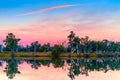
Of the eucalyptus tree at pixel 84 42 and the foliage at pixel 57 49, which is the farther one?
the eucalyptus tree at pixel 84 42

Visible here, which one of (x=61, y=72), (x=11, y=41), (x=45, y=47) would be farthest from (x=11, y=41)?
(x=61, y=72)

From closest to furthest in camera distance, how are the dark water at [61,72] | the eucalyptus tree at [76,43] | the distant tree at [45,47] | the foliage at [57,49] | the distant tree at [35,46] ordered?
1. the dark water at [61,72]
2. the foliage at [57,49]
3. the eucalyptus tree at [76,43]
4. the distant tree at [45,47]
5. the distant tree at [35,46]

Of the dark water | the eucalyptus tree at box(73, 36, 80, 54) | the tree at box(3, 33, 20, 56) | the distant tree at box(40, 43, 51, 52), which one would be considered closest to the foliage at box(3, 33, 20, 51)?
the tree at box(3, 33, 20, 56)

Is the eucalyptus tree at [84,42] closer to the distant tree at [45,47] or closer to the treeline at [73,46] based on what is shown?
the treeline at [73,46]

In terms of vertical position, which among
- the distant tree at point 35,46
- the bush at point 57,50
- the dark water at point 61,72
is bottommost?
the dark water at point 61,72

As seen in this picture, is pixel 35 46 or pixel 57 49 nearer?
pixel 57 49

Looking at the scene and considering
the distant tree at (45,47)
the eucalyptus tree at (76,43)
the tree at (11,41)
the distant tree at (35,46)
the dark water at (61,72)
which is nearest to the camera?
the dark water at (61,72)

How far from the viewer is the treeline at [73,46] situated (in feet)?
318

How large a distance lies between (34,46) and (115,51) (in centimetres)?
2887

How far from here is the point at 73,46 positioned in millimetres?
99562

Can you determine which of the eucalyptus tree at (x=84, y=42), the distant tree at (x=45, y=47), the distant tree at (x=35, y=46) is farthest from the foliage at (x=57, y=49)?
the distant tree at (x=35, y=46)

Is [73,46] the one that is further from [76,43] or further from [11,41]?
[11,41]

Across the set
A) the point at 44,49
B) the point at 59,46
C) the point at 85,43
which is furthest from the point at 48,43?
the point at 59,46

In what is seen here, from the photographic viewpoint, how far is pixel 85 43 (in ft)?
349
